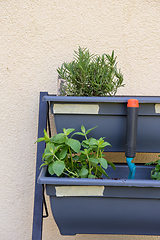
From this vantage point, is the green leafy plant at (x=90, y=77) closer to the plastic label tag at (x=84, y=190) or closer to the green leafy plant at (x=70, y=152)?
the green leafy plant at (x=70, y=152)

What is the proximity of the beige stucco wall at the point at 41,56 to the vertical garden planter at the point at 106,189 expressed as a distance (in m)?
0.27

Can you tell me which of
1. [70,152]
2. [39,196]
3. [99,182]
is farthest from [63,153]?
[39,196]

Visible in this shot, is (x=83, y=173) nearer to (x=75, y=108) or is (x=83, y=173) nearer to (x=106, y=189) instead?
(x=106, y=189)

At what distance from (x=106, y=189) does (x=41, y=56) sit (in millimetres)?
602

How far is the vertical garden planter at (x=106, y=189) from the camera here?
0.54 metres

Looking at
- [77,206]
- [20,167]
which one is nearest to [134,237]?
[77,206]

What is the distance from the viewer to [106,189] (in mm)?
540

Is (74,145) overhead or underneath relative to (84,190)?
overhead

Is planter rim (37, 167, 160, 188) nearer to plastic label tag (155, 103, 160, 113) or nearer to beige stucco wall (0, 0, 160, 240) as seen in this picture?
plastic label tag (155, 103, 160, 113)

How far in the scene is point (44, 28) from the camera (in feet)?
2.78

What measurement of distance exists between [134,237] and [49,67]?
32.2 inches

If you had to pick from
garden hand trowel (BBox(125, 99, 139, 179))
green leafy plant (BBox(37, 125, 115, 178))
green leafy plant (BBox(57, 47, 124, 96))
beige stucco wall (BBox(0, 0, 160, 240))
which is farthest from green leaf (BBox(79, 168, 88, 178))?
beige stucco wall (BBox(0, 0, 160, 240))

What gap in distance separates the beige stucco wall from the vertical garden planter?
0.89 feet

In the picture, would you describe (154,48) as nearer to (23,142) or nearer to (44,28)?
(44,28)
